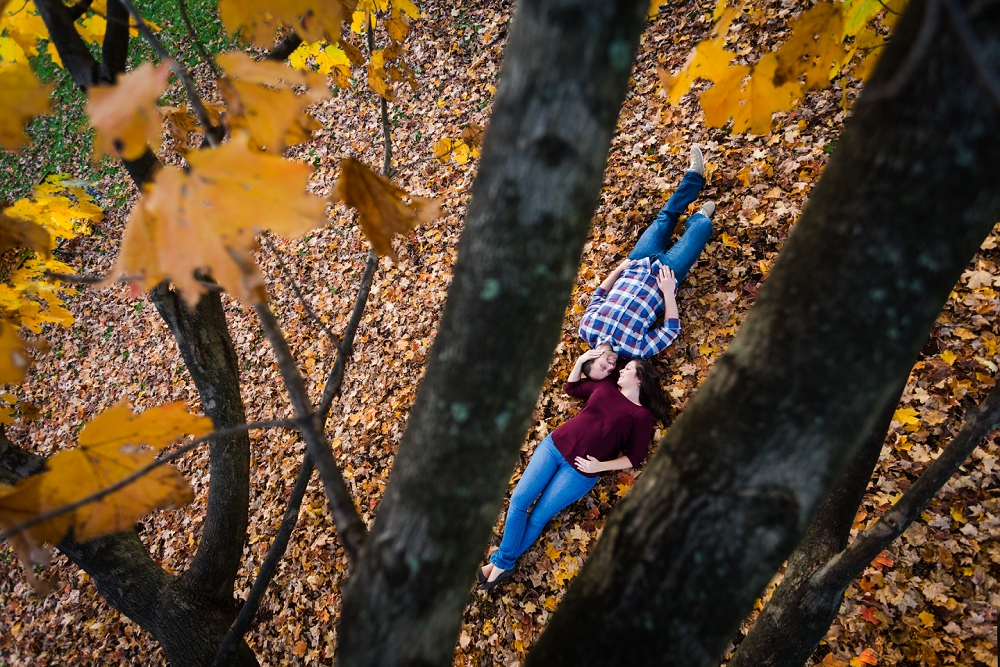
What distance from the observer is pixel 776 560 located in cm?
79

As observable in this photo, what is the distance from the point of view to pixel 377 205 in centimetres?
125

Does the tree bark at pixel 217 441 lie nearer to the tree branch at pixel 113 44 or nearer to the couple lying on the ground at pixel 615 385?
the tree branch at pixel 113 44

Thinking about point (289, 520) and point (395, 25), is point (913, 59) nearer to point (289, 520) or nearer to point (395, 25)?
point (289, 520)

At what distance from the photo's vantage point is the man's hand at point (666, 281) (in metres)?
3.41

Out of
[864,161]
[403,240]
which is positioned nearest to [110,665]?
[403,240]

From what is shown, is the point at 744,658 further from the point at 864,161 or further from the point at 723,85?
the point at 723,85

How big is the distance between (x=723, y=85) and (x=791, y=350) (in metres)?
1.05

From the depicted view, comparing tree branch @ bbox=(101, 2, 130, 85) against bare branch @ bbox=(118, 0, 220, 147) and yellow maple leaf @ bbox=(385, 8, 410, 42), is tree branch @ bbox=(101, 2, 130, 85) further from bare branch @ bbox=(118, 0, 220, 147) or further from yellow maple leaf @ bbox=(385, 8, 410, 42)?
yellow maple leaf @ bbox=(385, 8, 410, 42)

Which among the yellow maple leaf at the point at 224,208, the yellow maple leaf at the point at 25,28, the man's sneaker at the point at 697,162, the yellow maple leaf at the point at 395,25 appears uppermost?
the yellow maple leaf at the point at 25,28

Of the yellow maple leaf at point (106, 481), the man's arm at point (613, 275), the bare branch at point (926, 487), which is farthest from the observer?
the man's arm at point (613, 275)

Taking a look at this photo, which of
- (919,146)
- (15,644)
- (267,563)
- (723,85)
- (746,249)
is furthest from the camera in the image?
(15,644)

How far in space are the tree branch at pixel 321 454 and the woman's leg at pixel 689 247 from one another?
124 inches

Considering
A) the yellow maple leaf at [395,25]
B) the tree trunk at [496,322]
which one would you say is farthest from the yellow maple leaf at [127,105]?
the yellow maple leaf at [395,25]

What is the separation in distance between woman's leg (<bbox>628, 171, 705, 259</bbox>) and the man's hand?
24cm
